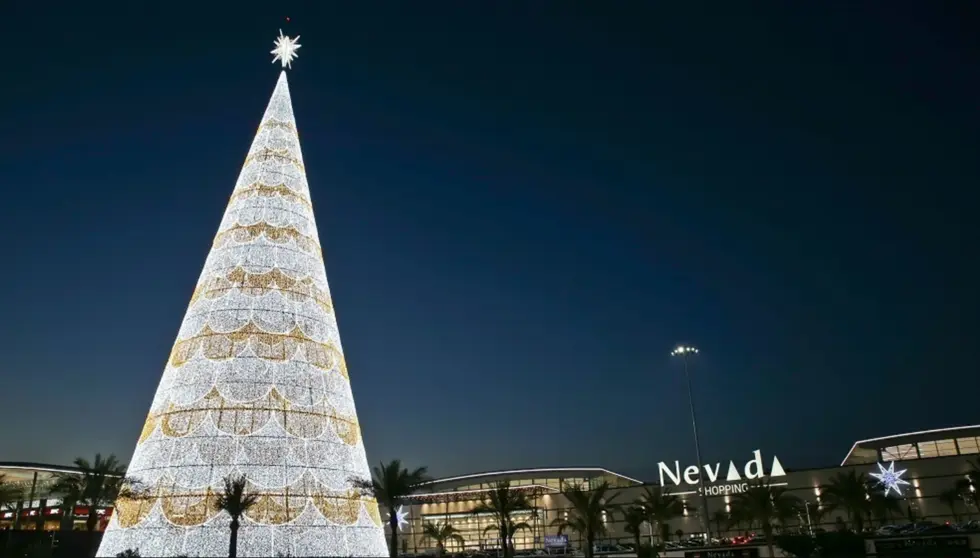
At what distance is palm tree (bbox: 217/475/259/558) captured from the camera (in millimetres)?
17938

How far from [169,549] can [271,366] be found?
5609 millimetres

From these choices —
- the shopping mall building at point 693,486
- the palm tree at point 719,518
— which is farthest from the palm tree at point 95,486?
the palm tree at point 719,518

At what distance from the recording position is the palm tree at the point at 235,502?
58.9ft

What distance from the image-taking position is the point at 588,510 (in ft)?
107

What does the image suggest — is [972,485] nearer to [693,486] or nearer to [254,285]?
[693,486]

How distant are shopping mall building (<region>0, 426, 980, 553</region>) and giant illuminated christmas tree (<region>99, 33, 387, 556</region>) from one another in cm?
2824

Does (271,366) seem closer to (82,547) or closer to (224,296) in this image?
(224,296)

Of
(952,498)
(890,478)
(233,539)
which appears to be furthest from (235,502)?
(952,498)

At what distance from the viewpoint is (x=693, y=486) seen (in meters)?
59.7

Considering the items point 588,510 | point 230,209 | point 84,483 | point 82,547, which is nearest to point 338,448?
point 230,209

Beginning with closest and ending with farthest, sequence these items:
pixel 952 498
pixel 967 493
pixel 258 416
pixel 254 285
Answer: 1. pixel 258 416
2. pixel 254 285
3. pixel 967 493
4. pixel 952 498

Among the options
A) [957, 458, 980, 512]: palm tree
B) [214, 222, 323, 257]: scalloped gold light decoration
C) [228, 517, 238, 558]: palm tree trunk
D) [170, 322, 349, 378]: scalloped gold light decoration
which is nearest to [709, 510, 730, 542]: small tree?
[957, 458, 980, 512]: palm tree

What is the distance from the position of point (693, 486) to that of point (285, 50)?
50.5m

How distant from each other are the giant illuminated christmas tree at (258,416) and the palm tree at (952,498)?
162 feet
